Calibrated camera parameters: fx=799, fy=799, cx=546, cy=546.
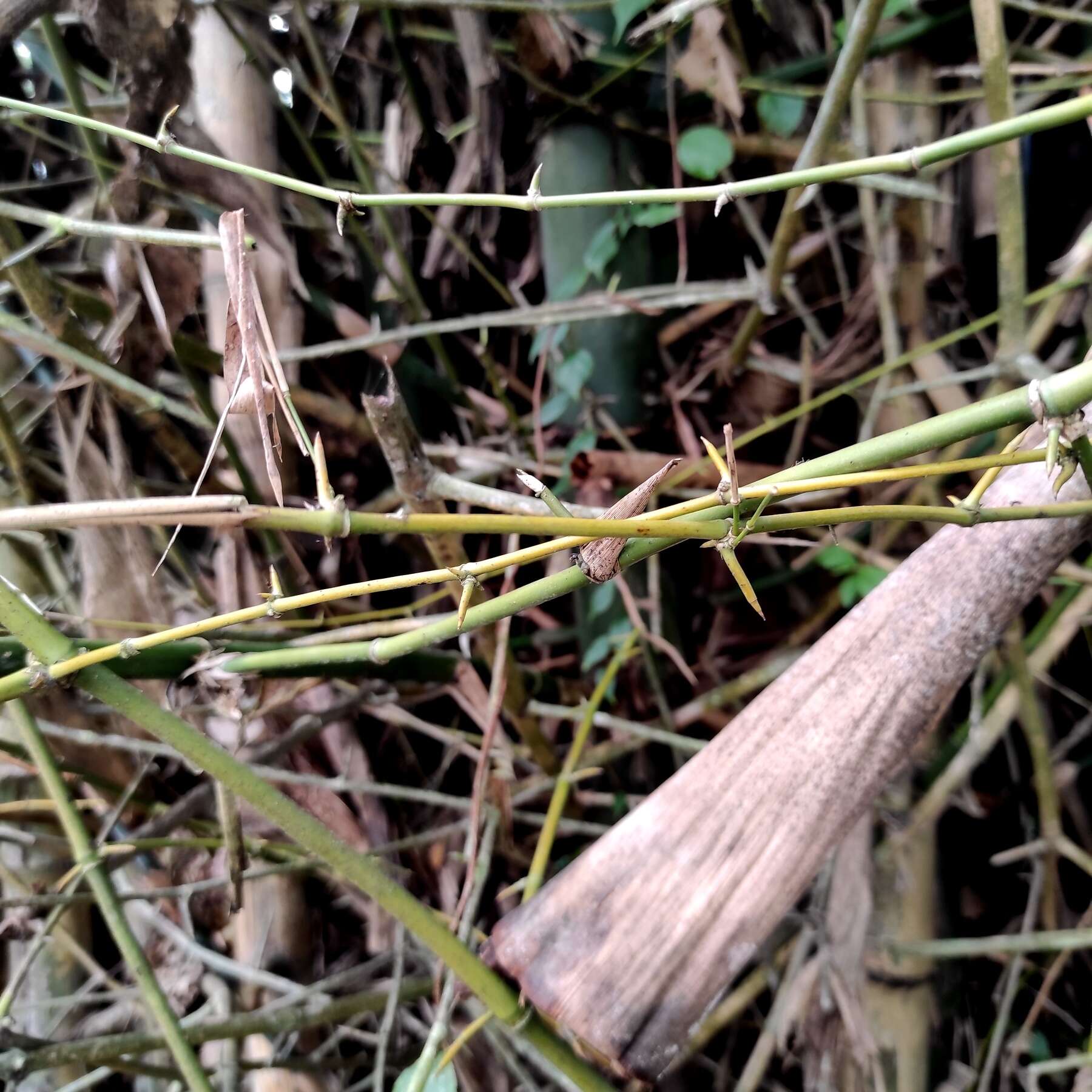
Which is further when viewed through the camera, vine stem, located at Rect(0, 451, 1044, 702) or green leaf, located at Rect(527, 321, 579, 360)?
green leaf, located at Rect(527, 321, 579, 360)

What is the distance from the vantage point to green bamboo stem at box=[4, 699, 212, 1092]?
386 millimetres

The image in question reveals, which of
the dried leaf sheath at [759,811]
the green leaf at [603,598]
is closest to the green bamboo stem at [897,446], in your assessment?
the dried leaf sheath at [759,811]

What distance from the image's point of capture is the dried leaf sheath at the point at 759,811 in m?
0.32

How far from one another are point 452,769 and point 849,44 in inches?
24.1

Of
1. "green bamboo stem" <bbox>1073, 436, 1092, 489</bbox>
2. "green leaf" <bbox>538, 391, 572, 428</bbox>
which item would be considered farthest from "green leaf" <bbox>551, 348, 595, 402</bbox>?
"green bamboo stem" <bbox>1073, 436, 1092, 489</bbox>

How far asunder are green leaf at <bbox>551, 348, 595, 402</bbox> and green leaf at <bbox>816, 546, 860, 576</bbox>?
217mm

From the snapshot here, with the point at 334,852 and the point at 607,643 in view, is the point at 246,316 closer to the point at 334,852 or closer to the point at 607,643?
the point at 334,852

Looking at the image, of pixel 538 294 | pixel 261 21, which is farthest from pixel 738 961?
pixel 261 21

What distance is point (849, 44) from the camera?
41 cm

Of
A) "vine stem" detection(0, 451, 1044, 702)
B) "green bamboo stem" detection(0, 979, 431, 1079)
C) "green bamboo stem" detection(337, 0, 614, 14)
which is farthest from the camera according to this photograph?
"green bamboo stem" detection(337, 0, 614, 14)

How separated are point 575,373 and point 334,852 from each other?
0.39 m

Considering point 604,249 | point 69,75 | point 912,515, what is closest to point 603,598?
point 604,249

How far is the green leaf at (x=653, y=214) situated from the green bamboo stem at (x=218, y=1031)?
568 millimetres

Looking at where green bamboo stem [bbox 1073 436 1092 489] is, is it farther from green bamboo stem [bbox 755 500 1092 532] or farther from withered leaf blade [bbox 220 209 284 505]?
withered leaf blade [bbox 220 209 284 505]
